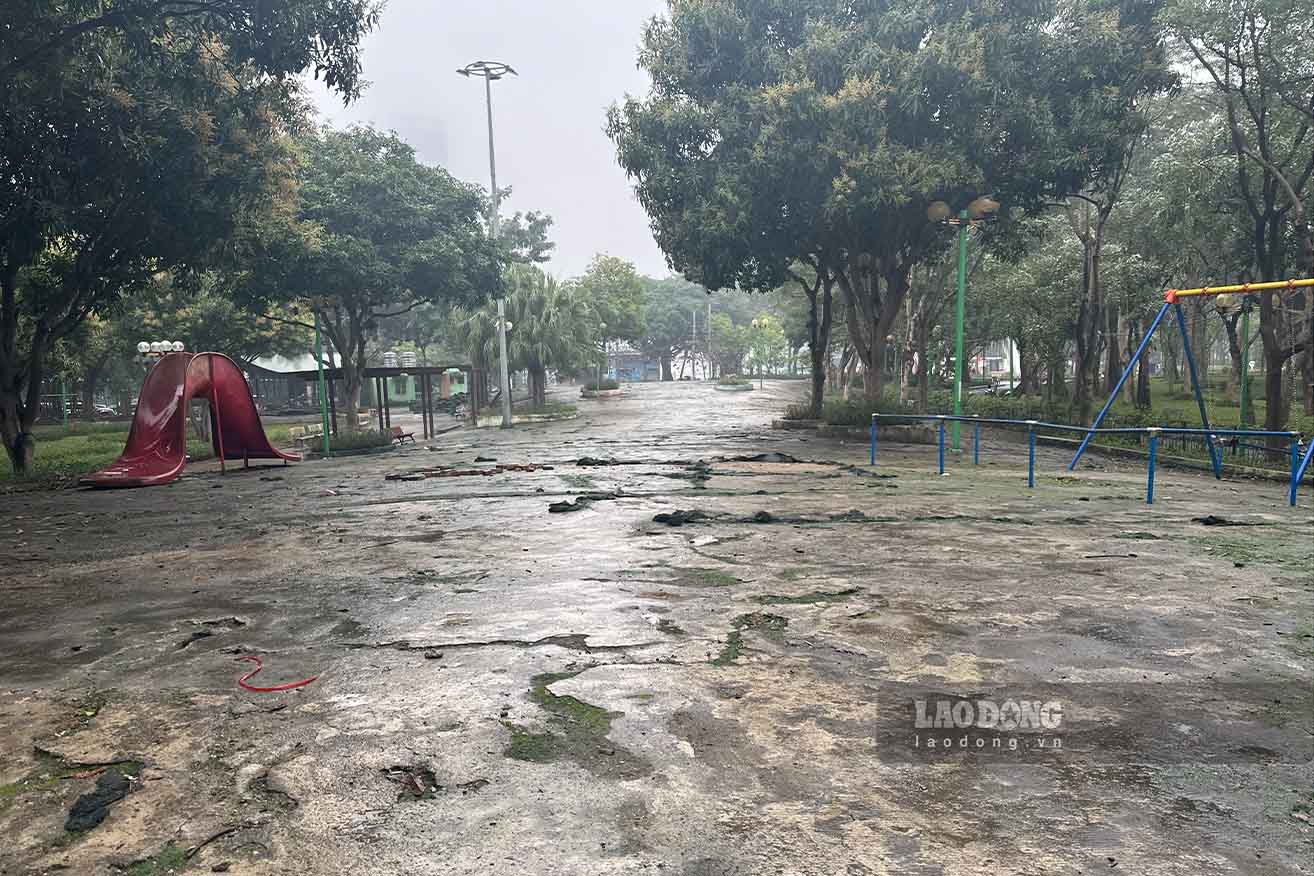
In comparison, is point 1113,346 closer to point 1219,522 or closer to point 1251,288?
point 1251,288

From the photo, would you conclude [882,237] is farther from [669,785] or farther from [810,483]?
[669,785]

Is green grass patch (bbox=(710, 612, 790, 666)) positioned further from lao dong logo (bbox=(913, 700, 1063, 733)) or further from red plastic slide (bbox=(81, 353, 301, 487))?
red plastic slide (bbox=(81, 353, 301, 487))

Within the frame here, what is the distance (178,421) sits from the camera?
17922 millimetres

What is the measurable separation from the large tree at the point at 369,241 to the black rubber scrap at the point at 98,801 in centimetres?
2006

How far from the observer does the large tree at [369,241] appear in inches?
918

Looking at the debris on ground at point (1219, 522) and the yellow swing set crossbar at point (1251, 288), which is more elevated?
the yellow swing set crossbar at point (1251, 288)

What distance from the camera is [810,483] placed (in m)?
13.8

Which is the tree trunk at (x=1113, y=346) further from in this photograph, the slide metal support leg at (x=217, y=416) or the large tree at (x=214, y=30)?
the slide metal support leg at (x=217, y=416)

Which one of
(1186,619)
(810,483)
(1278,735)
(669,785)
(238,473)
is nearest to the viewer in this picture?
(669,785)

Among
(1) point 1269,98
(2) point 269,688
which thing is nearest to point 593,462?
(2) point 269,688

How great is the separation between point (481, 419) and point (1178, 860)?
37.6 metres

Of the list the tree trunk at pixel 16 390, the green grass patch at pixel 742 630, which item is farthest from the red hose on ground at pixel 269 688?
the tree trunk at pixel 16 390

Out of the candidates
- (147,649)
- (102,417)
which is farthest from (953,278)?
(102,417)

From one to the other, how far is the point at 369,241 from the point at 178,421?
8492 mm
